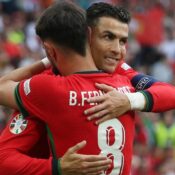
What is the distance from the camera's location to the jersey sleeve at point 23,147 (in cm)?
424

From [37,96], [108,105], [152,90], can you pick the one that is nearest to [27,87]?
[37,96]

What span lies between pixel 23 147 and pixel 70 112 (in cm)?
33

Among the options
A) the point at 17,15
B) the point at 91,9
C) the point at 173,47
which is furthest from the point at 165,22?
the point at 91,9

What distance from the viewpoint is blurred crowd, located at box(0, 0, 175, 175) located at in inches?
401

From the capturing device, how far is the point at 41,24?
4.33m

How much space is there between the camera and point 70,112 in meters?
4.26

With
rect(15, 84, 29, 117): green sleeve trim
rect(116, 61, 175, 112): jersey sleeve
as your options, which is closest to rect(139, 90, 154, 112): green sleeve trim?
rect(116, 61, 175, 112): jersey sleeve

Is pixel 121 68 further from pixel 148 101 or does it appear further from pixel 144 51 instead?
pixel 144 51

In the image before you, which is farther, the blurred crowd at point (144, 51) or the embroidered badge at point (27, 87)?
the blurred crowd at point (144, 51)

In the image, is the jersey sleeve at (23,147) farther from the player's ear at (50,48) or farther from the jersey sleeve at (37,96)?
the player's ear at (50,48)

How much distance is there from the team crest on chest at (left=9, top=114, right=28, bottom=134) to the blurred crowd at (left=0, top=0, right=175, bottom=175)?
4.34 m

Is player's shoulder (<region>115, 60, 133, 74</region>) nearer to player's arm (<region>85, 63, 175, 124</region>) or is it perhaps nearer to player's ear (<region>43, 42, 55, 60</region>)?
player's arm (<region>85, 63, 175, 124</region>)

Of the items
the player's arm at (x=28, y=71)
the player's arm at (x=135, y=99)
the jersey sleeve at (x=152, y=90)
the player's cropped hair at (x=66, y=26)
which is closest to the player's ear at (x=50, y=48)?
the player's cropped hair at (x=66, y=26)

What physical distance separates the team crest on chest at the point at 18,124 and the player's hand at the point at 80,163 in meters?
0.29
